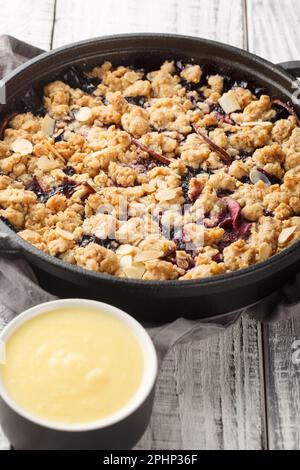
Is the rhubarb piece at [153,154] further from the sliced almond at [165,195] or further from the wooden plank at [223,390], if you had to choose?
the wooden plank at [223,390]

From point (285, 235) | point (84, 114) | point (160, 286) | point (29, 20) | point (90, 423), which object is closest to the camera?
point (90, 423)

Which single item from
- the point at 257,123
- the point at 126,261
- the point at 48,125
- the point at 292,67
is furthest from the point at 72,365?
the point at 292,67

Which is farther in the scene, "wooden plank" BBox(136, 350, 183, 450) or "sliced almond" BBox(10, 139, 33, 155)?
"sliced almond" BBox(10, 139, 33, 155)

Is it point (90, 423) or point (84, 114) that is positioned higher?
point (84, 114)

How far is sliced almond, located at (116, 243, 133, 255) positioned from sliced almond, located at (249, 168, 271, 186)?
0.48 m

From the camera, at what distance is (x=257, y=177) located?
2.55 metres

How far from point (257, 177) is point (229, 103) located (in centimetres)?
35

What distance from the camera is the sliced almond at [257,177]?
2551mm

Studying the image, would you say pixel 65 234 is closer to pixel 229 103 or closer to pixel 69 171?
pixel 69 171

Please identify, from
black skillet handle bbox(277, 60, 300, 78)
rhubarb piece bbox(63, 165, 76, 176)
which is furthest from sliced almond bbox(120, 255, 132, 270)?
black skillet handle bbox(277, 60, 300, 78)

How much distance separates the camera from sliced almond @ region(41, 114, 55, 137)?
2657 millimetres

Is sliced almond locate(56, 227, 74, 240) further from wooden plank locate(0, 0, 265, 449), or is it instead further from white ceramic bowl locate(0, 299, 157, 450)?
wooden plank locate(0, 0, 265, 449)

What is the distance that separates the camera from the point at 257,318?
7.68 ft

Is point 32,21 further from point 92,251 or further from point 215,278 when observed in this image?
point 215,278
